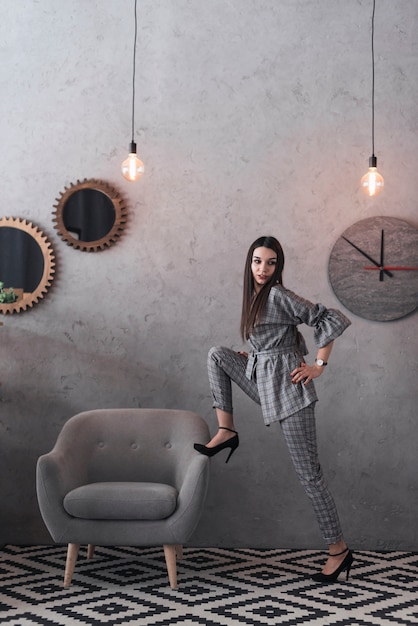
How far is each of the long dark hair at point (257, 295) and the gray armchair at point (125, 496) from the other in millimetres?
679

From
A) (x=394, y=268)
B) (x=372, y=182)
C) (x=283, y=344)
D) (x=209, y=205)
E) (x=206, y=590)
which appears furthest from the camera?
(x=209, y=205)

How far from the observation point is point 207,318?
16.3ft

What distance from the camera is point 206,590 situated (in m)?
3.95

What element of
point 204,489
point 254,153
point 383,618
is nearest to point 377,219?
point 254,153

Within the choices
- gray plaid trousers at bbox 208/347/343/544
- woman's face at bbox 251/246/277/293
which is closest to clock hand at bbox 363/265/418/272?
woman's face at bbox 251/246/277/293

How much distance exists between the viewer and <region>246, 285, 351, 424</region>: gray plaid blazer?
4.16m

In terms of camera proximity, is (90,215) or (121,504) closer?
(121,504)

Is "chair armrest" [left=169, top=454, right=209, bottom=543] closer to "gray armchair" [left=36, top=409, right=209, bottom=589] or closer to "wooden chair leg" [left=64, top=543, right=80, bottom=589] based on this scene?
"gray armchair" [left=36, top=409, right=209, bottom=589]

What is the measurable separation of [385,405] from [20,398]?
7.26ft

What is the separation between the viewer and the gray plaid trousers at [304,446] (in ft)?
13.7

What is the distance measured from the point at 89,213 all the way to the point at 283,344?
5.11 feet

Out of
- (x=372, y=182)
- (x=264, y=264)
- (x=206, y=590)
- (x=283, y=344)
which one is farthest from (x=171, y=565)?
(x=372, y=182)

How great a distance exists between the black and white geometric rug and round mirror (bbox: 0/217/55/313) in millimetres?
1502

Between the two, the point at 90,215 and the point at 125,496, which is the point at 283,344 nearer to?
the point at 125,496
